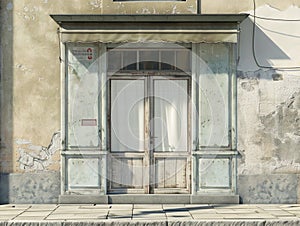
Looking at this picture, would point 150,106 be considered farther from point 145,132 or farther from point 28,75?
point 28,75

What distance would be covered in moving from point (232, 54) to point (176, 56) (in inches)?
42.4

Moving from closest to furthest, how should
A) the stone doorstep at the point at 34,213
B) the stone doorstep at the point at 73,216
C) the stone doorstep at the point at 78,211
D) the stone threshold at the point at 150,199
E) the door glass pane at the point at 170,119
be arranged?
the stone doorstep at the point at 73,216
the stone doorstep at the point at 34,213
the stone doorstep at the point at 78,211
the stone threshold at the point at 150,199
the door glass pane at the point at 170,119

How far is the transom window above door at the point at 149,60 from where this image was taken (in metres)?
11.5

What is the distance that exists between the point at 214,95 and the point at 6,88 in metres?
3.97


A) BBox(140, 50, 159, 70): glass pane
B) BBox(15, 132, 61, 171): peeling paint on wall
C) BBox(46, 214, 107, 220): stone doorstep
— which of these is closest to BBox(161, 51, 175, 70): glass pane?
BBox(140, 50, 159, 70): glass pane

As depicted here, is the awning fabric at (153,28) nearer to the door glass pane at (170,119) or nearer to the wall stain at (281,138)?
the door glass pane at (170,119)

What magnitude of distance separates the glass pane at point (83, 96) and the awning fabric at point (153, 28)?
49 centimetres

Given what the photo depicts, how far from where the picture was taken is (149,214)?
10.2 meters

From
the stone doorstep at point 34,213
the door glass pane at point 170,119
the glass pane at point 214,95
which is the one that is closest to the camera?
the stone doorstep at point 34,213

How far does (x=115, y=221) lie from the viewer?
376 inches

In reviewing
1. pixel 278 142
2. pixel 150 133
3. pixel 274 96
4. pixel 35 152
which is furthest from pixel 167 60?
pixel 35 152

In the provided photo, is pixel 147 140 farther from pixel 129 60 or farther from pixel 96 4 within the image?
pixel 96 4

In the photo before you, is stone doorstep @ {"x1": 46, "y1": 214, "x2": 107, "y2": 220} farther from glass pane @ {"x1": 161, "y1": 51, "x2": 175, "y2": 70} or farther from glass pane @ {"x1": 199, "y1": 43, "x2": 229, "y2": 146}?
glass pane @ {"x1": 161, "y1": 51, "x2": 175, "y2": 70}

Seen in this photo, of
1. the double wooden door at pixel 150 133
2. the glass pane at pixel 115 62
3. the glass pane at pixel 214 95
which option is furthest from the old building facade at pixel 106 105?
the double wooden door at pixel 150 133
